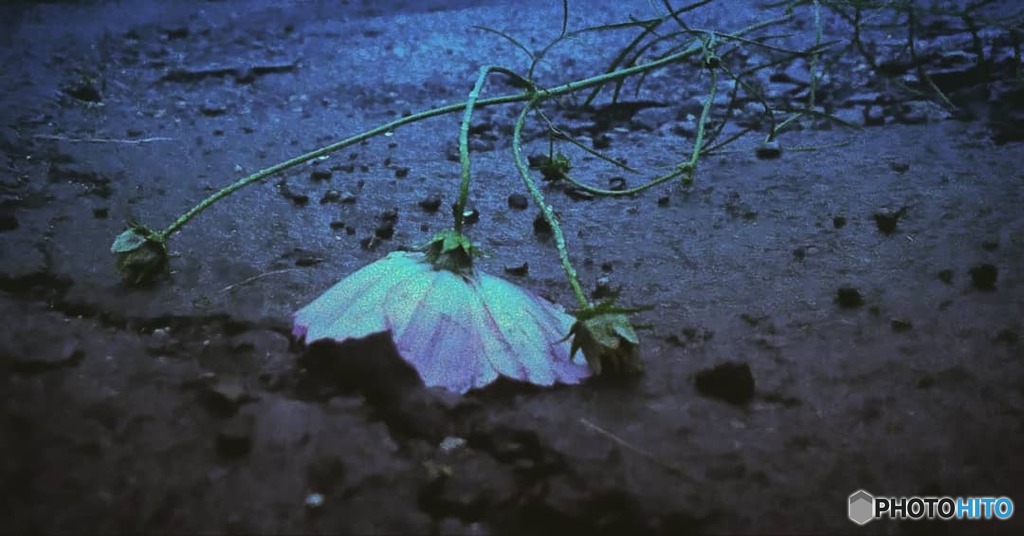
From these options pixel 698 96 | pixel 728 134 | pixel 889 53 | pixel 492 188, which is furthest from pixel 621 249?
pixel 889 53

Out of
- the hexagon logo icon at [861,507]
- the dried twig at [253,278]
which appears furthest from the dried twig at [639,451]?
the dried twig at [253,278]

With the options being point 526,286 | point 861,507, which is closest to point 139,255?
point 526,286

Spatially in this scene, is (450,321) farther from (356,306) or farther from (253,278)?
(253,278)

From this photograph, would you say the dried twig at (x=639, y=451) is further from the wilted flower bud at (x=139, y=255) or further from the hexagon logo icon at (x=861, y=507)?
the wilted flower bud at (x=139, y=255)

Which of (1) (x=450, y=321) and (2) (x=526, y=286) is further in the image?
(2) (x=526, y=286)

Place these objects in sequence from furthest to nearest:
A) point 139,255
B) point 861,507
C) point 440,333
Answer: point 139,255 → point 440,333 → point 861,507

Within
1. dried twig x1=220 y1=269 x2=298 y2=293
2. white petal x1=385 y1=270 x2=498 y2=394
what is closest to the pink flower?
white petal x1=385 y1=270 x2=498 y2=394

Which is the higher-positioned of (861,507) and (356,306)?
(356,306)
